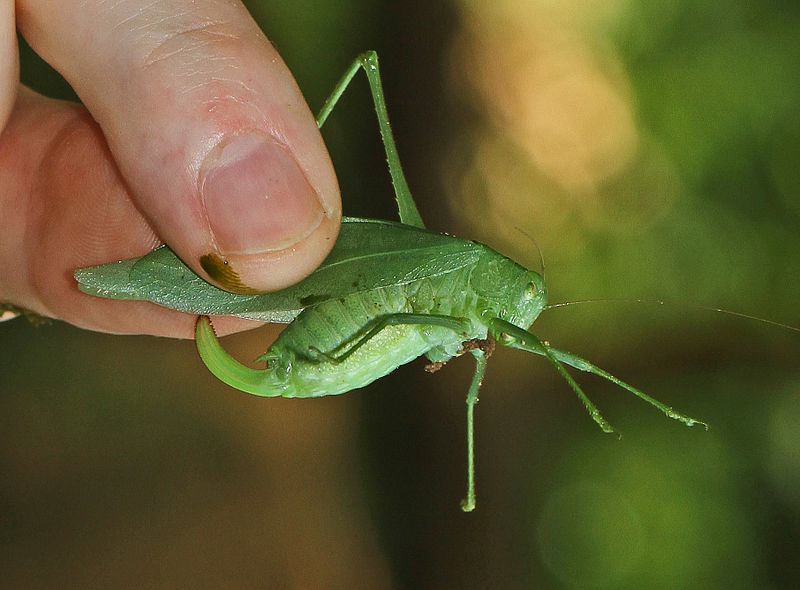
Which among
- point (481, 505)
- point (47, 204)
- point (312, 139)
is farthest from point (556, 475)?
point (312, 139)

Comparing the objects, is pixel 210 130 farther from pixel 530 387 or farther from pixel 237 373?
pixel 530 387

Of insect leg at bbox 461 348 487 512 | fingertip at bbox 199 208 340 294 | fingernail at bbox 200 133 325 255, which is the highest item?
fingernail at bbox 200 133 325 255

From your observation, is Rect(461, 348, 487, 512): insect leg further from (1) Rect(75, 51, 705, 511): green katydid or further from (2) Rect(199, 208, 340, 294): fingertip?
(2) Rect(199, 208, 340, 294): fingertip

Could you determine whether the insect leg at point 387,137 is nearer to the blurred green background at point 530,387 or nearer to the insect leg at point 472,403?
the insect leg at point 472,403

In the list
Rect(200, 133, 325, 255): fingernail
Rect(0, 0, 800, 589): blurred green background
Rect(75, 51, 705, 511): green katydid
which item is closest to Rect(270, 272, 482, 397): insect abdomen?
Rect(75, 51, 705, 511): green katydid

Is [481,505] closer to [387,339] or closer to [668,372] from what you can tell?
[668,372]

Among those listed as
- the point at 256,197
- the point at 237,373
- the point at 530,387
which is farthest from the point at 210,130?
the point at 530,387
